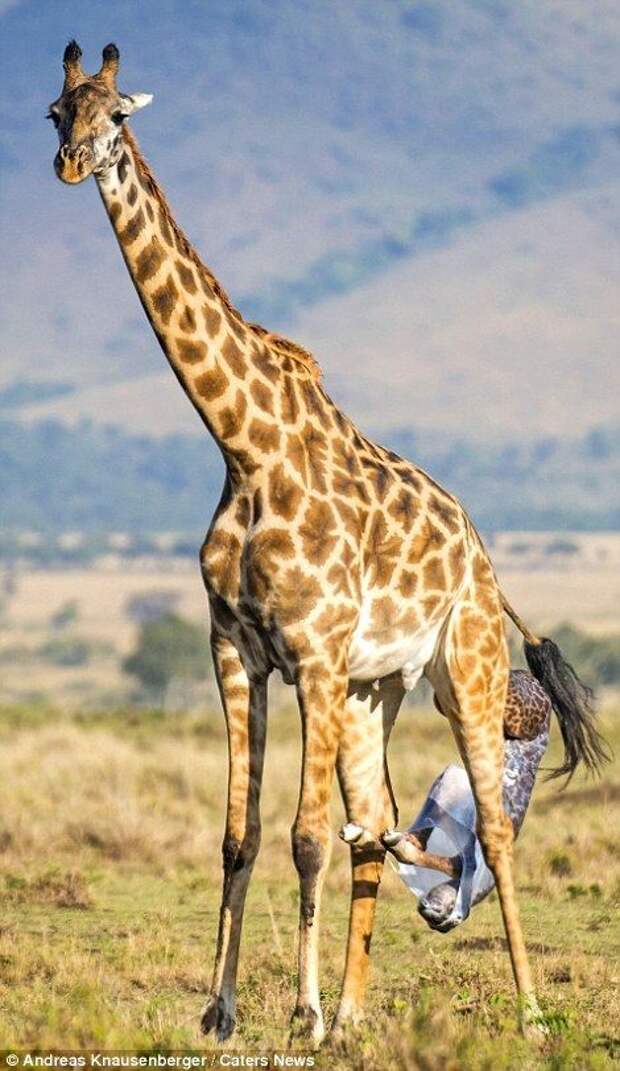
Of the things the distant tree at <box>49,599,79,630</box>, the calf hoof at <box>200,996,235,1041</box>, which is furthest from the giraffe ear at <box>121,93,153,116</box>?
the distant tree at <box>49,599,79,630</box>

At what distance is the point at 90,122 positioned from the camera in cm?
744

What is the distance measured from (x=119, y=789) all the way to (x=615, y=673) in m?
74.2

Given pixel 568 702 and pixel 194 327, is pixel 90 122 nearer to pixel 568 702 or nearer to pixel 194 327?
pixel 194 327

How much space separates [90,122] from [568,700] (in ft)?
13.7

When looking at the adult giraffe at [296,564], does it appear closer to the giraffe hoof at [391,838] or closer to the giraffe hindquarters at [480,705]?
the giraffe hindquarters at [480,705]

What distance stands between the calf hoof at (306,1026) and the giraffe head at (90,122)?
153 inches

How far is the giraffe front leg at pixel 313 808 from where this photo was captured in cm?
775

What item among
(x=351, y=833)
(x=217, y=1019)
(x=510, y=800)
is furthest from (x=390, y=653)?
(x=217, y=1019)

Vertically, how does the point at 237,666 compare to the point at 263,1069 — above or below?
above

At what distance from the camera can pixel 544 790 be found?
Answer: 20.4 m

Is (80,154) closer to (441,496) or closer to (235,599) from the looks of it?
(235,599)

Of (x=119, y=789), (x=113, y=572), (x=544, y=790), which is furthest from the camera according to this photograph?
(x=113, y=572)

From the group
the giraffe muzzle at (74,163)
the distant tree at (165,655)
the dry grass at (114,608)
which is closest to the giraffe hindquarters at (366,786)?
the giraffe muzzle at (74,163)

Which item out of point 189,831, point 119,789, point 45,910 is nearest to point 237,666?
point 45,910
